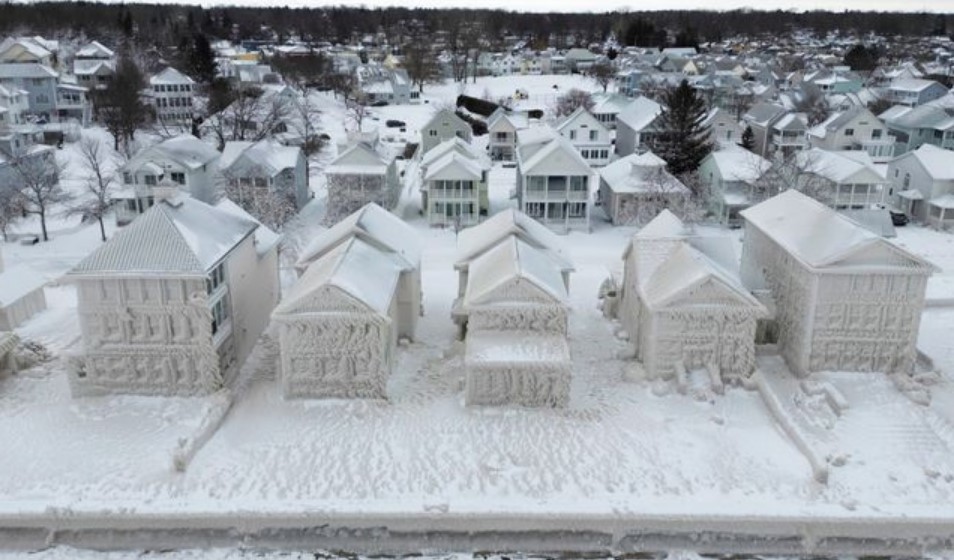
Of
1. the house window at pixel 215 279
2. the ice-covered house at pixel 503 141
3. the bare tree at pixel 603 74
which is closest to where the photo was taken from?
the house window at pixel 215 279

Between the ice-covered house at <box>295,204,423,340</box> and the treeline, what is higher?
the treeline

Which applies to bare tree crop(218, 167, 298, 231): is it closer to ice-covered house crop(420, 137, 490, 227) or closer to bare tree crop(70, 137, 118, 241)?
bare tree crop(70, 137, 118, 241)

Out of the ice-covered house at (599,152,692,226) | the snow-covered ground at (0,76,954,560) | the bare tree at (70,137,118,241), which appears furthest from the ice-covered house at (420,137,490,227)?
the snow-covered ground at (0,76,954,560)

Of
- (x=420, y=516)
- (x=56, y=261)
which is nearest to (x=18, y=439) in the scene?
(x=420, y=516)

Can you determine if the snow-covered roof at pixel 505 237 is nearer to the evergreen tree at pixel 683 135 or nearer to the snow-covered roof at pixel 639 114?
the evergreen tree at pixel 683 135

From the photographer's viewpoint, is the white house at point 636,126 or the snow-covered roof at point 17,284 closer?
the snow-covered roof at point 17,284

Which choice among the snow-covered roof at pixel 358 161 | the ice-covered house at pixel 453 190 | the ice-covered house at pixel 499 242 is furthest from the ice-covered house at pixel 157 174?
the ice-covered house at pixel 499 242
